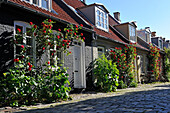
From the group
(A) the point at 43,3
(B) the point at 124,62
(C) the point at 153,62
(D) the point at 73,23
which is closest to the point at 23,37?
(A) the point at 43,3

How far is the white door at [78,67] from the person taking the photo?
11258 millimetres

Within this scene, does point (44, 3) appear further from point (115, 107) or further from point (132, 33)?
point (132, 33)

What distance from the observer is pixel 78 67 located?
11438 mm

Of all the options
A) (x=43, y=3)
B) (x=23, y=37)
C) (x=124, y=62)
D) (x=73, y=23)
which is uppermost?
(x=43, y=3)

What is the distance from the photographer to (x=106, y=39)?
13664 millimetres

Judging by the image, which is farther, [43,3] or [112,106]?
[43,3]

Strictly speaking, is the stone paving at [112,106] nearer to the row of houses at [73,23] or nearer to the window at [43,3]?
the row of houses at [73,23]

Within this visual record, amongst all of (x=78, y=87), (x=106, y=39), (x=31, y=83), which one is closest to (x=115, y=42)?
(x=106, y=39)

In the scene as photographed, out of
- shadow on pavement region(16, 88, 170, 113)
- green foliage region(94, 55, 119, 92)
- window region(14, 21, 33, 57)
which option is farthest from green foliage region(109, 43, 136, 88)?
shadow on pavement region(16, 88, 170, 113)

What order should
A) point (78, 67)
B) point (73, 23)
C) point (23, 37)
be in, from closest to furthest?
point (23, 37)
point (73, 23)
point (78, 67)

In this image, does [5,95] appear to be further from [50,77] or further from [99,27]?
[99,27]

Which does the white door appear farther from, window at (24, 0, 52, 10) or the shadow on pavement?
the shadow on pavement

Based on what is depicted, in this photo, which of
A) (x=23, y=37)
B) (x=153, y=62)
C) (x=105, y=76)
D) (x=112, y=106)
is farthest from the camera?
(x=153, y=62)

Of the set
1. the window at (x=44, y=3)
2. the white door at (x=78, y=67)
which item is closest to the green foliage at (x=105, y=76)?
the white door at (x=78, y=67)
